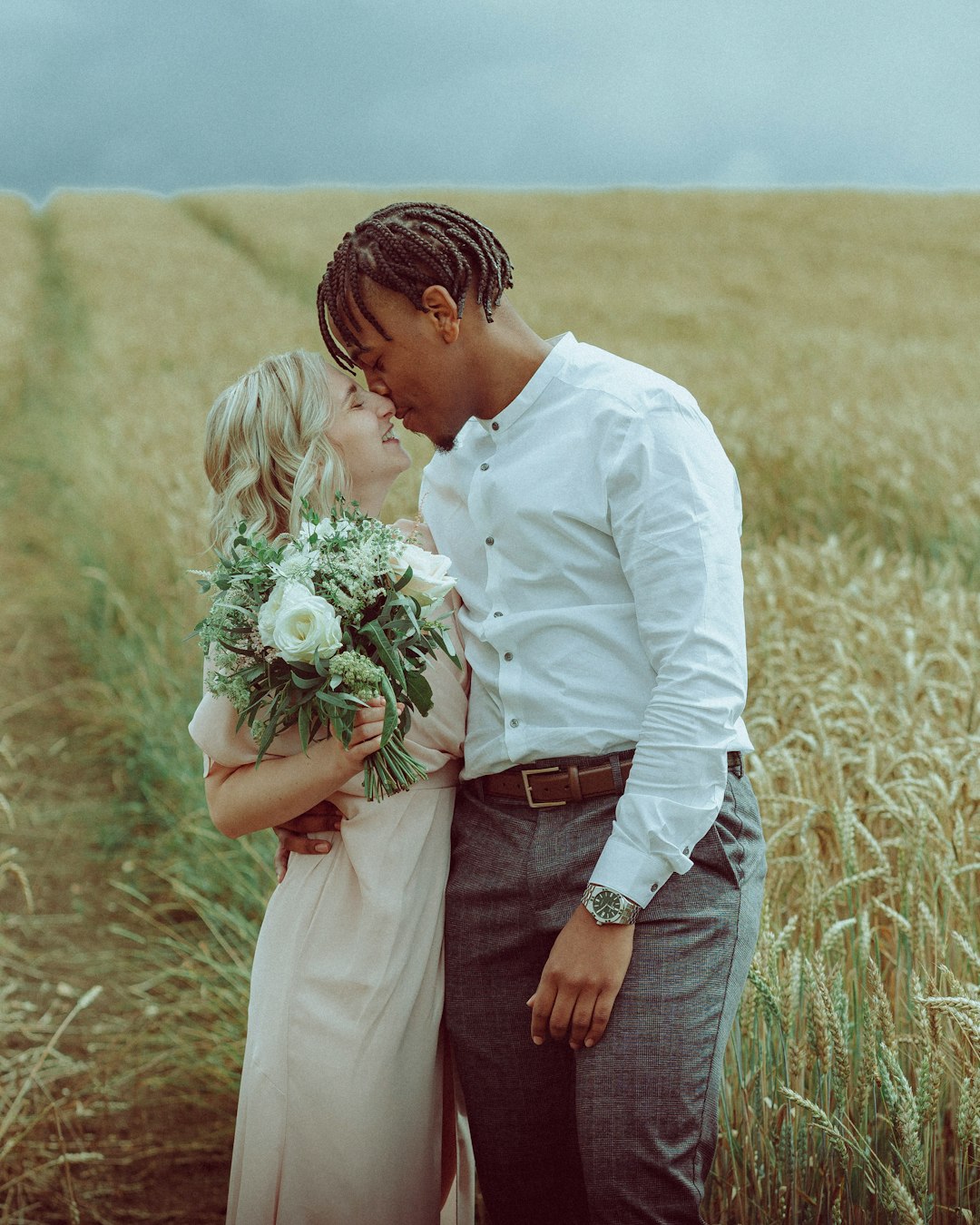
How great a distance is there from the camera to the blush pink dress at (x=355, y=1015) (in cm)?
199

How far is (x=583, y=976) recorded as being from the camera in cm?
174

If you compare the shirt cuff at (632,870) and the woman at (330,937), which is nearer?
the shirt cuff at (632,870)

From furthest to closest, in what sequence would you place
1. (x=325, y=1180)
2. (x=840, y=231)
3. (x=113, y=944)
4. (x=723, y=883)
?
(x=840, y=231)
(x=113, y=944)
(x=325, y=1180)
(x=723, y=883)

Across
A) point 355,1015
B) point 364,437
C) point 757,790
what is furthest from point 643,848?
point 757,790

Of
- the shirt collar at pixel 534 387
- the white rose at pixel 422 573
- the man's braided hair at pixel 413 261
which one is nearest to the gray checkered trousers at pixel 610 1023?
the white rose at pixel 422 573

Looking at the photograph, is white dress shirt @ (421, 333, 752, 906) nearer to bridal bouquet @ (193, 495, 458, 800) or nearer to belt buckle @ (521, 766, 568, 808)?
belt buckle @ (521, 766, 568, 808)

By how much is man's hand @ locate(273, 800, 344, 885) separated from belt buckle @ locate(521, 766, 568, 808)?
35cm

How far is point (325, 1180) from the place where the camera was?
200 centimetres

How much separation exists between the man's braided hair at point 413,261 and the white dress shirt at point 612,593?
18cm

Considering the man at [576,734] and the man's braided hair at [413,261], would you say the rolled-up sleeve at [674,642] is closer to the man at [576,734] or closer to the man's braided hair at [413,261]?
the man at [576,734]

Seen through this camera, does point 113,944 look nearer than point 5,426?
Yes

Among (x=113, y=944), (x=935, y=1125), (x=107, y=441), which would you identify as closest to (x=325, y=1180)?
(x=935, y=1125)

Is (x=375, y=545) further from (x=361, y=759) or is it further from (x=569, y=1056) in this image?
(x=569, y=1056)

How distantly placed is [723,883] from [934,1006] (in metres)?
0.39
